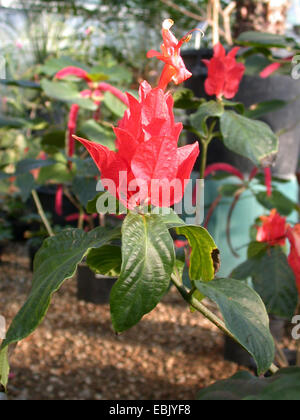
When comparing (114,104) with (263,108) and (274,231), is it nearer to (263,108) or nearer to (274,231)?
(263,108)

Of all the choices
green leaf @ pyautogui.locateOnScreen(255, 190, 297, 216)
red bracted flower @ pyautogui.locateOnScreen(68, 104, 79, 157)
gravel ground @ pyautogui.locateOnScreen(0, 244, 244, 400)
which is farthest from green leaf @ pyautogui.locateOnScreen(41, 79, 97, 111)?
gravel ground @ pyautogui.locateOnScreen(0, 244, 244, 400)

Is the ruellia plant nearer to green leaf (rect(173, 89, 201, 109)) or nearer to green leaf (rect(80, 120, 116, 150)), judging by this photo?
green leaf (rect(173, 89, 201, 109))

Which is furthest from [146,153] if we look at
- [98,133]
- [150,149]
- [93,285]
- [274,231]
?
[93,285]

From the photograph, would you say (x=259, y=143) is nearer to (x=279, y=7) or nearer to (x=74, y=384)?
(x=74, y=384)

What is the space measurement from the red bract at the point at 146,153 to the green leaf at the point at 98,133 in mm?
616

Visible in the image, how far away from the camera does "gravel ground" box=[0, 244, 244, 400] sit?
45.6 inches

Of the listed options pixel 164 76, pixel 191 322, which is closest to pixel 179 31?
pixel 191 322

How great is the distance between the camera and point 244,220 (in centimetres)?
166

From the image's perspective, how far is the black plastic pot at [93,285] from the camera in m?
1.60

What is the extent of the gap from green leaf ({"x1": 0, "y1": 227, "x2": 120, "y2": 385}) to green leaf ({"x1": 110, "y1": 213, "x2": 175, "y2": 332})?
0.15ft

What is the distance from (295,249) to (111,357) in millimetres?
788

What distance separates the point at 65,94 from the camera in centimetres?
120

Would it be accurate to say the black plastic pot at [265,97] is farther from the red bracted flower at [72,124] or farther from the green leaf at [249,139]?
the green leaf at [249,139]

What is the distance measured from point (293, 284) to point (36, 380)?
76 cm
